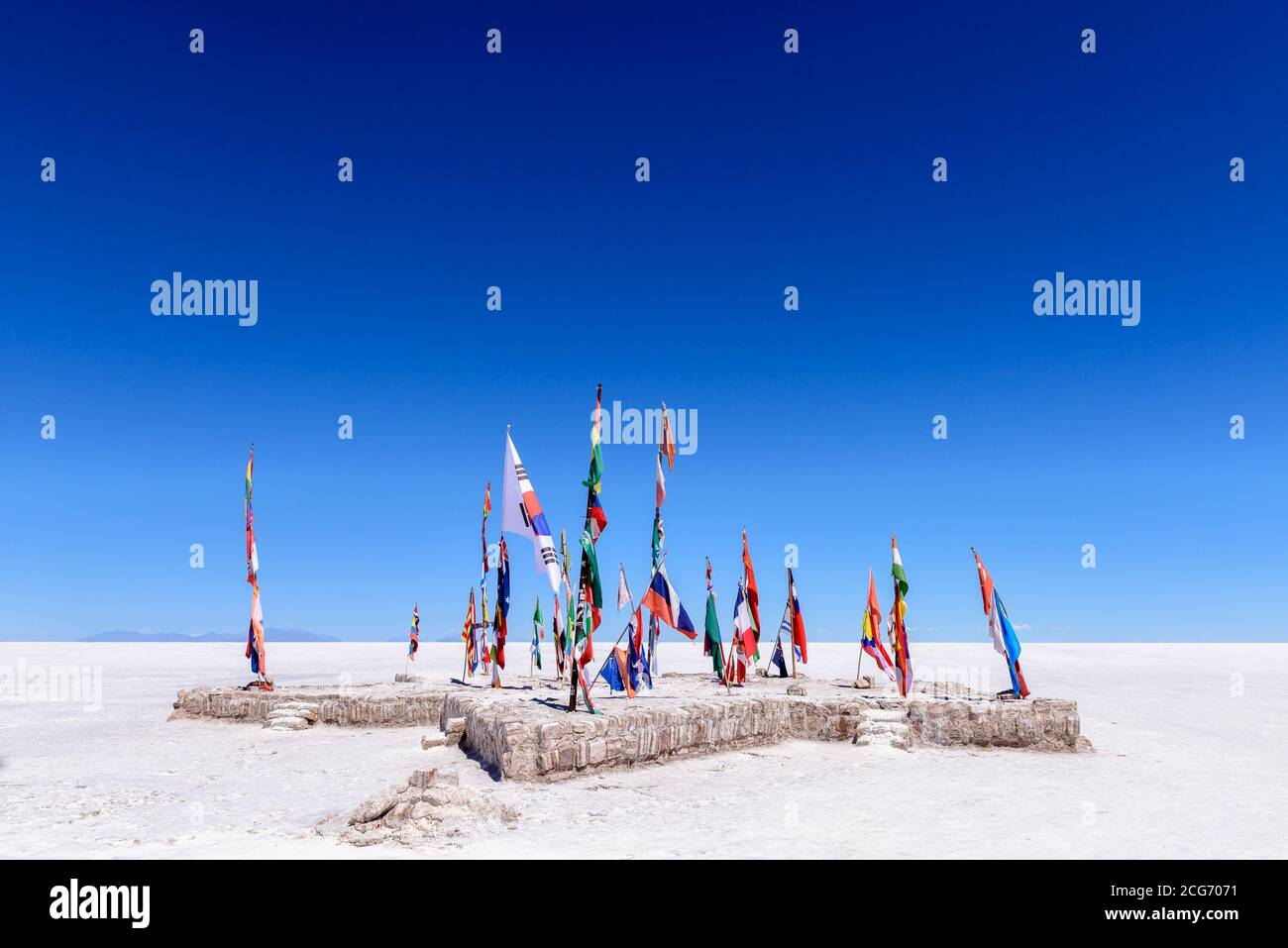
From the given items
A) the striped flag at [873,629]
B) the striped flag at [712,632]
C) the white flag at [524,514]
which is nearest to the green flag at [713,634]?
the striped flag at [712,632]

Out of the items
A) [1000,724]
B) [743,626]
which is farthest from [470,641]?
[1000,724]

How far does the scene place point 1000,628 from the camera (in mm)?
18594

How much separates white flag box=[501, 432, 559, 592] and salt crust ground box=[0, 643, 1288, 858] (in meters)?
3.81

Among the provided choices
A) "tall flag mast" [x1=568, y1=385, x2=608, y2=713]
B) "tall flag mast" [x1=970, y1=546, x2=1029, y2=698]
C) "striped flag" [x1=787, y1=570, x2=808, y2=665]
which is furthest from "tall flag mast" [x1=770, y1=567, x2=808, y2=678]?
"tall flag mast" [x1=568, y1=385, x2=608, y2=713]

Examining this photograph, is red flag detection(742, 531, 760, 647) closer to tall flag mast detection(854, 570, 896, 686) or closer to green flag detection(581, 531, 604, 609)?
tall flag mast detection(854, 570, 896, 686)

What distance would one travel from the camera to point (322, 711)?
804 inches

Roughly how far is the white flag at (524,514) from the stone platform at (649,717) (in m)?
2.87

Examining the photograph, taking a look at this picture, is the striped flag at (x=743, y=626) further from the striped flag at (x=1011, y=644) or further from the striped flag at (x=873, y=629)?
the striped flag at (x=1011, y=644)

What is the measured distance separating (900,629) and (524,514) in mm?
10211

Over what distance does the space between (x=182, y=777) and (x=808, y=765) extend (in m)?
11.7

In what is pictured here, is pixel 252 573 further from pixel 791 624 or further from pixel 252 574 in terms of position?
pixel 791 624

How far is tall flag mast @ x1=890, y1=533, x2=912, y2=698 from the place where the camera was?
18.7 meters
